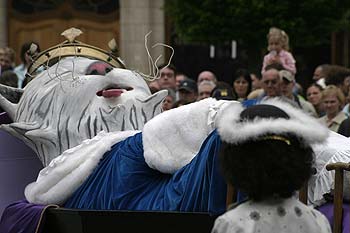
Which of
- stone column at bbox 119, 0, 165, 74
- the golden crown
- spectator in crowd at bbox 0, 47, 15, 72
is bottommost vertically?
spectator in crowd at bbox 0, 47, 15, 72

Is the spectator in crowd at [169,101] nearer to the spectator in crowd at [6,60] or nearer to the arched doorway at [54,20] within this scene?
the spectator in crowd at [6,60]

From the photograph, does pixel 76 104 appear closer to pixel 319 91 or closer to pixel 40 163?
pixel 40 163

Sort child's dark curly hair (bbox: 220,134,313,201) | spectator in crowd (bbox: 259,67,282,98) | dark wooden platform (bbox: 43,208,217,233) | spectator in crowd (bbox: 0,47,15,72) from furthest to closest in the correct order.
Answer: spectator in crowd (bbox: 0,47,15,72) < spectator in crowd (bbox: 259,67,282,98) < dark wooden platform (bbox: 43,208,217,233) < child's dark curly hair (bbox: 220,134,313,201)

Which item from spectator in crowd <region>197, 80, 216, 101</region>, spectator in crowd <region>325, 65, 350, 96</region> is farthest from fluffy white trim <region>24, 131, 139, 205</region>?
spectator in crowd <region>325, 65, 350, 96</region>

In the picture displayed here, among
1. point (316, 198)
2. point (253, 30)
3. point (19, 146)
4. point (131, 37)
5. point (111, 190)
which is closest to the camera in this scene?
point (316, 198)

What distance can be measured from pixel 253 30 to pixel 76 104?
306 inches

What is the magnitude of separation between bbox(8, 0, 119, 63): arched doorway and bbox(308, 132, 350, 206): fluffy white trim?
41.6 ft

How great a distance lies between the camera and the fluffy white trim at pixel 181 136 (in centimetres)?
489

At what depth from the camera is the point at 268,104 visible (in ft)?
12.1

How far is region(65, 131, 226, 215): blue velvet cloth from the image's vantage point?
177 inches

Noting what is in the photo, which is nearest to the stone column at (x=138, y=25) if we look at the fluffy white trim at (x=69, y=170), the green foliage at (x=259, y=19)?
the green foliage at (x=259, y=19)

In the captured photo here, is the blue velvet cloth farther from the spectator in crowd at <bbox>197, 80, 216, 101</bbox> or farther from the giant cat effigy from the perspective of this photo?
the spectator in crowd at <bbox>197, 80, 216, 101</bbox>

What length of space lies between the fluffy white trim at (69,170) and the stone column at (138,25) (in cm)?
1118

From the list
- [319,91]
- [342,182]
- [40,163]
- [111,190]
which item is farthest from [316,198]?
[319,91]
